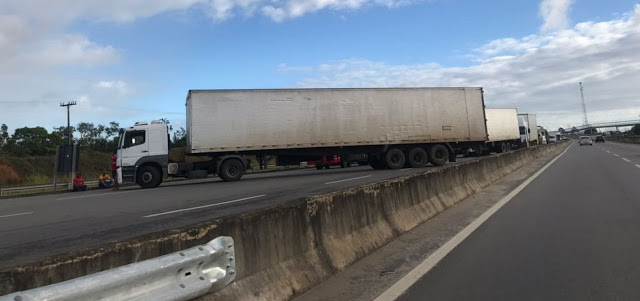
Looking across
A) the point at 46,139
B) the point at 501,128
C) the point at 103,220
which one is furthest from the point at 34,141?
the point at 103,220

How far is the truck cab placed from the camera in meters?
20.9

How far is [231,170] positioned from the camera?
22062 mm

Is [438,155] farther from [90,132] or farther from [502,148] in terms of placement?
[90,132]

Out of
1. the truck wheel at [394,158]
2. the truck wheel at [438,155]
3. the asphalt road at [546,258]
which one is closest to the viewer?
the asphalt road at [546,258]

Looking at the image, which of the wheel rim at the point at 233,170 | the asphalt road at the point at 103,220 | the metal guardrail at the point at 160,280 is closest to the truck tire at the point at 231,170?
the wheel rim at the point at 233,170

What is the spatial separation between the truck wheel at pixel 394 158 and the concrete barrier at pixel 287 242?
51.1 feet

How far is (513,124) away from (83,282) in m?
46.3

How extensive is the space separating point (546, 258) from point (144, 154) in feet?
60.9

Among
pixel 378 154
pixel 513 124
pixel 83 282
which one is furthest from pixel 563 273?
pixel 513 124

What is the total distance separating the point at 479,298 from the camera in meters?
4.61

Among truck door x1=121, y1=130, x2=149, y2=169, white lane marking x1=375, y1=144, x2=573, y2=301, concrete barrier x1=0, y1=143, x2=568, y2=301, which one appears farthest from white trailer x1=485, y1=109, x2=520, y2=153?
concrete barrier x1=0, y1=143, x2=568, y2=301

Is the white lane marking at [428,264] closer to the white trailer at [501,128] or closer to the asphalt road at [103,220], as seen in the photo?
the asphalt road at [103,220]

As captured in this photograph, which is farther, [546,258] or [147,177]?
[147,177]

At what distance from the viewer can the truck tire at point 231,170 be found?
2182cm
